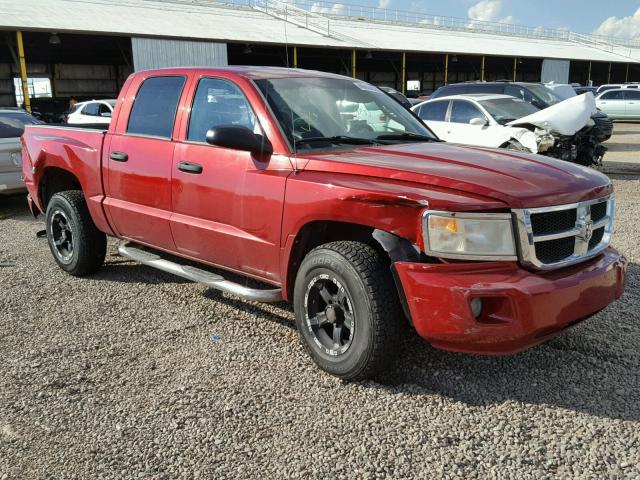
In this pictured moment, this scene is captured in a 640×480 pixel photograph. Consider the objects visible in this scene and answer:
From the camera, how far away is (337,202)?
3.36 meters

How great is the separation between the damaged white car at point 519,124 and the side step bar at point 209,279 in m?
7.15

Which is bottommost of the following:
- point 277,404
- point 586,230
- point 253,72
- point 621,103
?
point 277,404

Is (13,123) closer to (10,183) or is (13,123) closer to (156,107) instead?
(10,183)

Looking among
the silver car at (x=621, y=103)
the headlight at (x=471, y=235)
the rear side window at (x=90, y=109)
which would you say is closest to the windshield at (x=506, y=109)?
the headlight at (x=471, y=235)

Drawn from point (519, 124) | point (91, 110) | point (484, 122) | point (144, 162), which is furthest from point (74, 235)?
point (91, 110)

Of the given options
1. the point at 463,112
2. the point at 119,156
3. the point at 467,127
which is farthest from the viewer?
the point at 463,112

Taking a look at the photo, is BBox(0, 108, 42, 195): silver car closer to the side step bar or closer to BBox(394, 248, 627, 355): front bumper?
the side step bar

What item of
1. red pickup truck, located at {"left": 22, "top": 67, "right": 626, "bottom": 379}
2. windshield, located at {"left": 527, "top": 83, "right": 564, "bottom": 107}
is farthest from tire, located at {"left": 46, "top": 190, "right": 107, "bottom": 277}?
windshield, located at {"left": 527, "top": 83, "right": 564, "bottom": 107}

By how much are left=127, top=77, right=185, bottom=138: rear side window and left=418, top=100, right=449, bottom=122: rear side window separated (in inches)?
333

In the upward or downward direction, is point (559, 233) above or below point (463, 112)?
below

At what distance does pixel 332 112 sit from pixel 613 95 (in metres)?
27.2

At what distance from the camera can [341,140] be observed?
4004 mm

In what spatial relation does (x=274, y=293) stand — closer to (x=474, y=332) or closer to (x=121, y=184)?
(x=474, y=332)

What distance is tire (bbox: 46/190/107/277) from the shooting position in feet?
18.0
